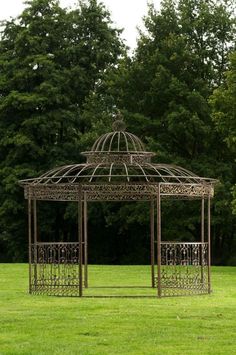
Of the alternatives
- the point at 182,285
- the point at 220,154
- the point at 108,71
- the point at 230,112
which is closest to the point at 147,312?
the point at 182,285

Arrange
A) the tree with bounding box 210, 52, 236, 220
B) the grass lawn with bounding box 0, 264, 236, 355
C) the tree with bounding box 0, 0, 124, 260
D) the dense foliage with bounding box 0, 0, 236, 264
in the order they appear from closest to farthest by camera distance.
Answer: the grass lawn with bounding box 0, 264, 236, 355
the tree with bounding box 210, 52, 236, 220
the dense foliage with bounding box 0, 0, 236, 264
the tree with bounding box 0, 0, 124, 260

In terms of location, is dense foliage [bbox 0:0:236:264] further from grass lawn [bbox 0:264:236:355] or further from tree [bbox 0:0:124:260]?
grass lawn [bbox 0:264:236:355]

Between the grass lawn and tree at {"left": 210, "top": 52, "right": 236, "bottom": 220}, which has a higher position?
tree at {"left": 210, "top": 52, "right": 236, "bottom": 220}

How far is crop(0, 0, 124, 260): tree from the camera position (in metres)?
45.9

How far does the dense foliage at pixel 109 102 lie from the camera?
43.5m

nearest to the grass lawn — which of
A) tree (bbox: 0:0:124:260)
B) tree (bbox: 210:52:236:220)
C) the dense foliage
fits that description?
tree (bbox: 210:52:236:220)

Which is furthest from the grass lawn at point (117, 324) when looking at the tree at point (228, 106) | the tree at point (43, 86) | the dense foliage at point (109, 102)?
the tree at point (43, 86)

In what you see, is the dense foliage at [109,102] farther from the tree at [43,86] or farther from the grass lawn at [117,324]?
the grass lawn at [117,324]

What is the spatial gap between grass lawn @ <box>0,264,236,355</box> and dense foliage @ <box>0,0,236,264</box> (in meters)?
21.4

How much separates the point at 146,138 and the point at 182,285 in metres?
21.0

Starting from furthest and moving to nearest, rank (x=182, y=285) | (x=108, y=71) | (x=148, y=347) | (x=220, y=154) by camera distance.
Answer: (x=108, y=71), (x=220, y=154), (x=182, y=285), (x=148, y=347)

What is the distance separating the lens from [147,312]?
17.0 m

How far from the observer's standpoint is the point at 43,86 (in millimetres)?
46000

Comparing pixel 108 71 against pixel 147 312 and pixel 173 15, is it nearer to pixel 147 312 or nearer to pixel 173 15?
pixel 173 15
